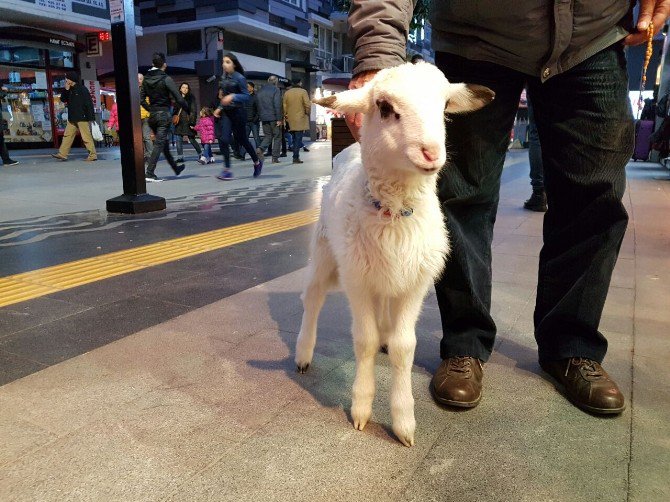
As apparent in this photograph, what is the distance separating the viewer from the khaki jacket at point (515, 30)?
76.5 inches

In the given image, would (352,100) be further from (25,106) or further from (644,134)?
(25,106)

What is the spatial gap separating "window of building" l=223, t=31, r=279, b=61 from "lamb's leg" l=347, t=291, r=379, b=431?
28527 millimetres

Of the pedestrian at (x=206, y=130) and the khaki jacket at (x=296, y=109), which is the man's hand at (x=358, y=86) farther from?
the khaki jacket at (x=296, y=109)

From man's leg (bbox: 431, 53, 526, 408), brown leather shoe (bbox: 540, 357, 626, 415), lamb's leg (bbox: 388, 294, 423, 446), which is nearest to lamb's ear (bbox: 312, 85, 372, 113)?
man's leg (bbox: 431, 53, 526, 408)

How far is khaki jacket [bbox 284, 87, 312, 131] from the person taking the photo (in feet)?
44.0

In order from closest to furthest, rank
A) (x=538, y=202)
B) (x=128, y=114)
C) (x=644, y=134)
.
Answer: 1. (x=128, y=114)
2. (x=538, y=202)
3. (x=644, y=134)

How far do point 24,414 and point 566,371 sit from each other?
2.05 metres

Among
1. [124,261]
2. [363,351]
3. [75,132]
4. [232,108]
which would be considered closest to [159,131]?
[232,108]

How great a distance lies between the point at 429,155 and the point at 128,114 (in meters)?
5.54

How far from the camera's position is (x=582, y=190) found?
2.11 metres

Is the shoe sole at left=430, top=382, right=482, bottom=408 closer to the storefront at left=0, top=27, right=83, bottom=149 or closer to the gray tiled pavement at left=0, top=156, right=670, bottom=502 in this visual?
the gray tiled pavement at left=0, top=156, right=670, bottom=502

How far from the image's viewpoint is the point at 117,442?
1767mm

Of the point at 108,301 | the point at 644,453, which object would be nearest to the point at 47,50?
the point at 108,301

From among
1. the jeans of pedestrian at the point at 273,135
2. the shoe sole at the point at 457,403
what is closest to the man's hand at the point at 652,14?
the shoe sole at the point at 457,403
